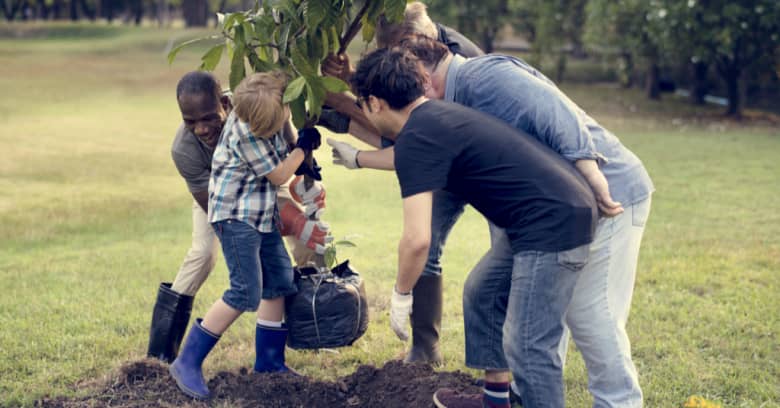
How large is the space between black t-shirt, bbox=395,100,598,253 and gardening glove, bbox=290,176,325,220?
1353mm

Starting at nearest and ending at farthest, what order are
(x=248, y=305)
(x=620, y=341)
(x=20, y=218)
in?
1. (x=620, y=341)
2. (x=248, y=305)
3. (x=20, y=218)

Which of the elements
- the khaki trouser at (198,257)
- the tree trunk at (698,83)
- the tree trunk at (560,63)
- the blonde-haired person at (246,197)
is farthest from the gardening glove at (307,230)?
the tree trunk at (560,63)

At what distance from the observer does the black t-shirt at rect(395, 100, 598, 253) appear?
330cm

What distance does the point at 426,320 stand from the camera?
4.92 meters

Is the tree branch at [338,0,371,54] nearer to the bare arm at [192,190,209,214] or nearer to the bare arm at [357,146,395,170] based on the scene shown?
the bare arm at [357,146,395,170]

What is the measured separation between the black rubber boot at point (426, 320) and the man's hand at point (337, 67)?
1.23 meters

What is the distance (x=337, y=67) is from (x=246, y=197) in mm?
773

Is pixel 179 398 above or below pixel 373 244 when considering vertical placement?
above

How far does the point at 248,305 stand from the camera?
433cm

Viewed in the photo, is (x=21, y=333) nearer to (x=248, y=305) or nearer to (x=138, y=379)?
(x=138, y=379)

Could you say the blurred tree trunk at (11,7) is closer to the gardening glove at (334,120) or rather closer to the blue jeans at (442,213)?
the gardening glove at (334,120)

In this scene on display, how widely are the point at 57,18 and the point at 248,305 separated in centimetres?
6585

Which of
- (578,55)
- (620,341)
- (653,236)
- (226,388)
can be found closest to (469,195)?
(620,341)

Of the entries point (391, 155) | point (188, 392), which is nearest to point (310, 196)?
point (391, 155)
